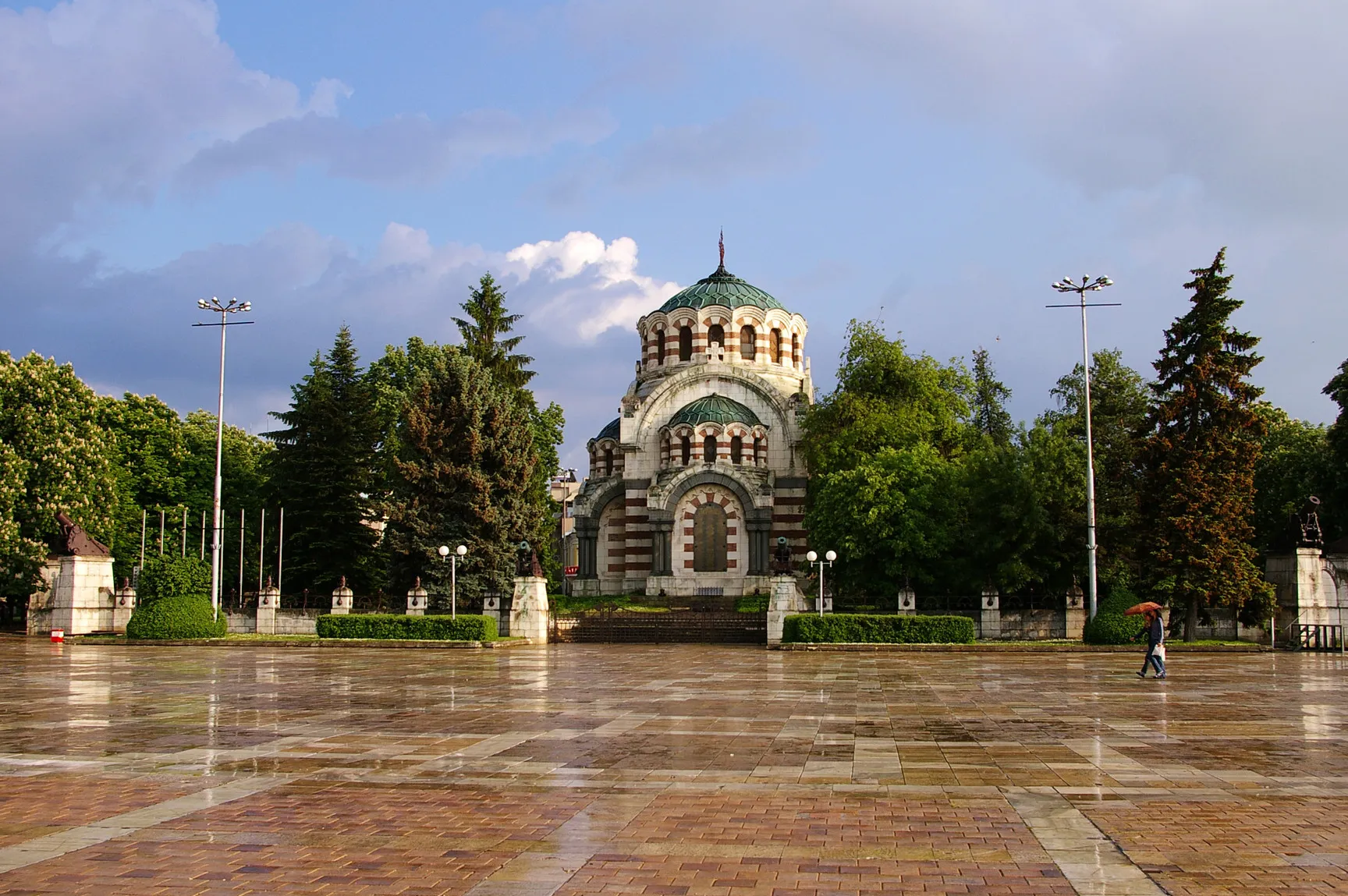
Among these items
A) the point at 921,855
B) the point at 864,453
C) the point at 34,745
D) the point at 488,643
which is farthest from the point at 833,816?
the point at 864,453

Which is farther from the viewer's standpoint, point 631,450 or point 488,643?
point 631,450

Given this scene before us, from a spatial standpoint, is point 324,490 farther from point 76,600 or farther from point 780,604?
point 780,604

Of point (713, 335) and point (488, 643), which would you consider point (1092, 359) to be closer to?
point (713, 335)

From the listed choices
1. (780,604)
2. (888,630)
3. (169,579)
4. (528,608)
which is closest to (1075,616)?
(888,630)

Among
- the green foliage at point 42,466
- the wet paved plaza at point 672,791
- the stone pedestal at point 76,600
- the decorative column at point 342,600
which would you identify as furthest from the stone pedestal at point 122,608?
the wet paved plaza at point 672,791

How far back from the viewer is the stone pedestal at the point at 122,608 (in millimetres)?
40562

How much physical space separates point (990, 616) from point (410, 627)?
18.3 meters

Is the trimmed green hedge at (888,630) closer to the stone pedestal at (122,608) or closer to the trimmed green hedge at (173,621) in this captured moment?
the trimmed green hedge at (173,621)

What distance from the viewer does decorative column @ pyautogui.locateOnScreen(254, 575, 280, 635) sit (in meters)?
40.4

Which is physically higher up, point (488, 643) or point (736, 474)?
point (736, 474)

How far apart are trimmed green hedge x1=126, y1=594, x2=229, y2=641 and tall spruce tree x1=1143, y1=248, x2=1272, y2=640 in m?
29.0

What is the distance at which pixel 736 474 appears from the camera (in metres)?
51.1

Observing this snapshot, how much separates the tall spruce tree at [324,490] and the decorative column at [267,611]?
7754 millimetres

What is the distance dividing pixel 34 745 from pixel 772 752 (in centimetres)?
754
